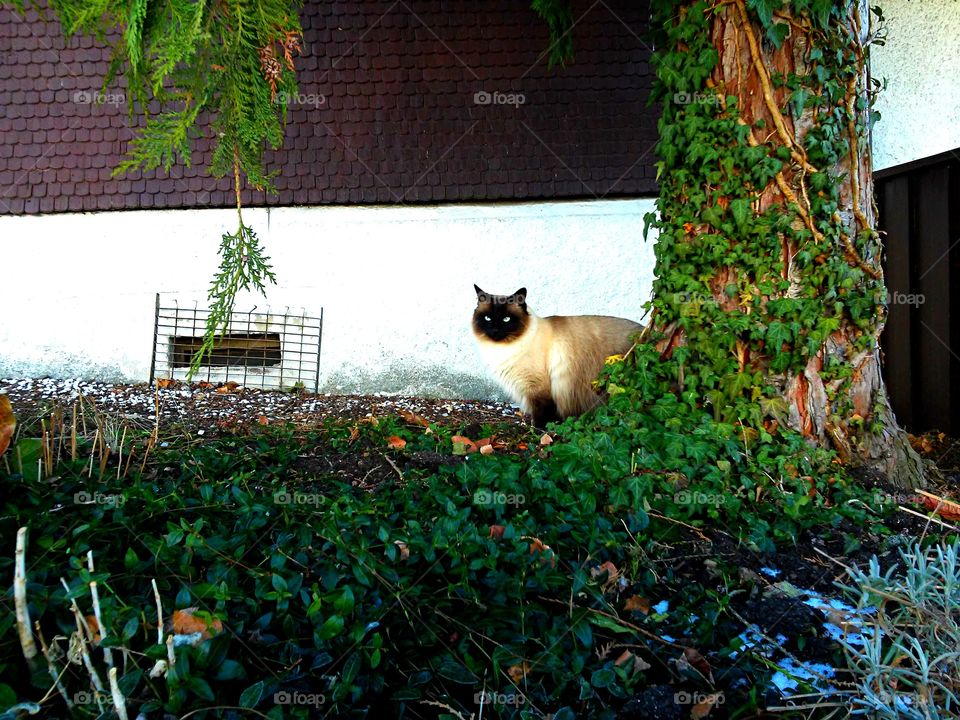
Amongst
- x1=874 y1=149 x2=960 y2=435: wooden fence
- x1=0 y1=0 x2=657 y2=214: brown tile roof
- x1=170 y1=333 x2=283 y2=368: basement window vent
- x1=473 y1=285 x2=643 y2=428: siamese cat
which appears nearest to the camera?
x1=874 y1=149 x2=960 y2=435: wooden fence

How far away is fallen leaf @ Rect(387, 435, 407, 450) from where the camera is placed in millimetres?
4146

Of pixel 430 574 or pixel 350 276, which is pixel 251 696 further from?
pixel 350 276

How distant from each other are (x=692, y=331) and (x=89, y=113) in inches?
250

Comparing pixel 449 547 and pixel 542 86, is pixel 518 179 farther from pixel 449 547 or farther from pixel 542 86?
pixel 449 547

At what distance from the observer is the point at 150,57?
307 cm

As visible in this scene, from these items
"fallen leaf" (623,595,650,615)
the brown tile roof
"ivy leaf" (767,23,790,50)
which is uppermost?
the brown tile roof

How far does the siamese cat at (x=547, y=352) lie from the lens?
5395 millimetres

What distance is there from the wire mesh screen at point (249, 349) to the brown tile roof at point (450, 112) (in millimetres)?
1085

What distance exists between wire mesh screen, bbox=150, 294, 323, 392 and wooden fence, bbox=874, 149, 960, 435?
15.8 ft

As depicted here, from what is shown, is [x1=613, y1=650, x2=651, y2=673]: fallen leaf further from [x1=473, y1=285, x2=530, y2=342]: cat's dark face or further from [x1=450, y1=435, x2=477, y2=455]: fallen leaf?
[x1=473, y1=285, x2=530, y2=342]: cat's dark face

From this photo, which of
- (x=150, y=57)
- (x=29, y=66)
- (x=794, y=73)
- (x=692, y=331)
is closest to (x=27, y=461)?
(x=150, y=57)

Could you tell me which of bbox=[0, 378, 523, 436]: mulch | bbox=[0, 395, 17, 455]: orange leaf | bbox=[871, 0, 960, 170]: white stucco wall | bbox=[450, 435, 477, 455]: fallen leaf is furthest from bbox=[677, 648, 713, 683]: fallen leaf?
bbox=[871, 0, 960, 170]: white stucco wall

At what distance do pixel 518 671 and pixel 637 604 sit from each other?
23.4 inches

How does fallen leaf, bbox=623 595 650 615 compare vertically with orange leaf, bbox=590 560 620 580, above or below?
below
